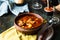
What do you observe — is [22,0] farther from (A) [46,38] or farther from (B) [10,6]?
(A) [46,38]

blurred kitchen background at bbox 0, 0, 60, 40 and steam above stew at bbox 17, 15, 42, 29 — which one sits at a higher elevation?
steam above stew at bbox 17, 15, 42, 29

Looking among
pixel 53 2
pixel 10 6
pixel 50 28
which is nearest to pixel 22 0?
pixel 10 6

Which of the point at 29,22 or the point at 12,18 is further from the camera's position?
the point at 12,18

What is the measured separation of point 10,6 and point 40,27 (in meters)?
0.28

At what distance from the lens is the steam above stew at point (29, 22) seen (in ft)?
2.84

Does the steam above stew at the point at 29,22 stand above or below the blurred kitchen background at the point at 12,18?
above

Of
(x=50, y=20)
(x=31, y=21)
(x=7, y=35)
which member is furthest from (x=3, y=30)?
(x=50, y=20)

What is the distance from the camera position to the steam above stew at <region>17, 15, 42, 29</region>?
867mm

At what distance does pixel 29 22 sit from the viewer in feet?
2.92

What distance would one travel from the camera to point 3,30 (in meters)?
0.92

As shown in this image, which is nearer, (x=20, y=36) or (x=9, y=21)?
(x=20, y=36)

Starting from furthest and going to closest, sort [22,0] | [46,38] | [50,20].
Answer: [22,0]
[50,20]
[46,38]

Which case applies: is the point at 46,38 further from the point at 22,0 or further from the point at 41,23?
the point at 22,0

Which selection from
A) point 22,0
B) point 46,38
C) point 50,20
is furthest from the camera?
point 22,0
